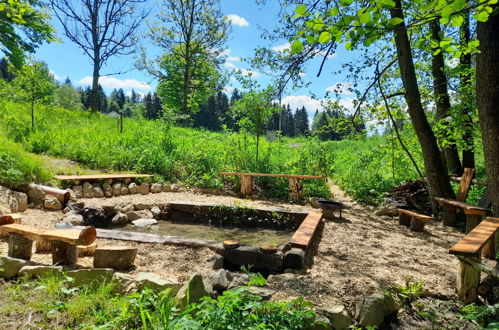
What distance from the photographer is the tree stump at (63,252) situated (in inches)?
112

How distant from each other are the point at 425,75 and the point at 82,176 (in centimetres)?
870

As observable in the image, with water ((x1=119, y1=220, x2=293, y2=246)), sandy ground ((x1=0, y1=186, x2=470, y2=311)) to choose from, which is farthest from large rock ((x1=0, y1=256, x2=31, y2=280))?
water ((x1=119, y1=220, x2=293, y2=246))

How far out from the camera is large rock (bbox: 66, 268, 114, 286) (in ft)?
8.30

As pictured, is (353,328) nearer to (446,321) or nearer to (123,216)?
(446,321)

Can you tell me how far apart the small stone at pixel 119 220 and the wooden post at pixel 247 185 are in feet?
9.80

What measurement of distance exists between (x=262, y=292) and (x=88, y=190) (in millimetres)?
5078

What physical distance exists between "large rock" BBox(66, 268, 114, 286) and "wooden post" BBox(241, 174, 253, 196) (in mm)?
5185

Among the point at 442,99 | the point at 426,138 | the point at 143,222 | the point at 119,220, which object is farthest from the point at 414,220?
the point at 119,220

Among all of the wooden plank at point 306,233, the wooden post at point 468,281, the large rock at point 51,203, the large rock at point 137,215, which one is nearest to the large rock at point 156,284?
the wooden plank at point 306,233

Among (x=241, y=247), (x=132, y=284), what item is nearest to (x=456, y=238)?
(x=241, y=247)

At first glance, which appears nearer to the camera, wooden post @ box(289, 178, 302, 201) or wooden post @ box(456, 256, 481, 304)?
wooden post @ box(456, 256, 481, 304)

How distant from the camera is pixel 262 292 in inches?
96.3

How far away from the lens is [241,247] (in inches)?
147

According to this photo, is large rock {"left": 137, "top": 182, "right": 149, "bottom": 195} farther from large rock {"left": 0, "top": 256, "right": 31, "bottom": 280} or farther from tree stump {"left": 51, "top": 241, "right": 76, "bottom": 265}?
large rock {"left": 0, "top": 256, "right": 31, "bottom": 280}
